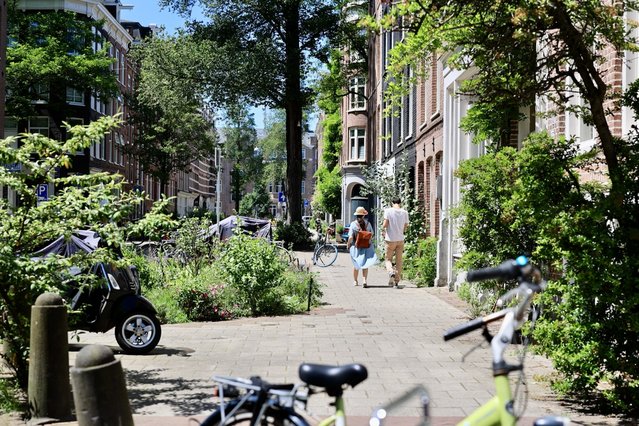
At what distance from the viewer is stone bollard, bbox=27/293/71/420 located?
630 centimetres

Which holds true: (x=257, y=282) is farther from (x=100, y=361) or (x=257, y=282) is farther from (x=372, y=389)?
(x=100, y=361)

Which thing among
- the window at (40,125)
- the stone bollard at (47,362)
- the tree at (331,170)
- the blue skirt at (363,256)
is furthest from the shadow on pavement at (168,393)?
the tree at (331,170)

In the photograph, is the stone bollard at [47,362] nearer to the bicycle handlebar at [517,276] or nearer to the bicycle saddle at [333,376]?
the bicycle saddle at [333,376]

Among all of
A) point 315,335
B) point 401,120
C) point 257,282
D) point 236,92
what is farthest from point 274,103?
point 315,335

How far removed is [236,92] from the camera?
3662cm

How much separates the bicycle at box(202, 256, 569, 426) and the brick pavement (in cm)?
180

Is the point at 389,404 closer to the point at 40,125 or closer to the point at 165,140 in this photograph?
the point at 40,125

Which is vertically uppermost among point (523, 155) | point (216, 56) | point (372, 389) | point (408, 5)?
point (216, 56)

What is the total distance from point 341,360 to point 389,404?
5.94 metres

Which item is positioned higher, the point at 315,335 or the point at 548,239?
the point at 548,239

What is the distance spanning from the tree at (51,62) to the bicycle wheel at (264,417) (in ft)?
131

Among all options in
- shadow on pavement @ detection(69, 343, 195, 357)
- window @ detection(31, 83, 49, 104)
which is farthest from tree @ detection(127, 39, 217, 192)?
shadow on pavement @ detection(69, 343, 195, 357)

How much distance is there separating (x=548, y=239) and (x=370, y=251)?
39.2 ft

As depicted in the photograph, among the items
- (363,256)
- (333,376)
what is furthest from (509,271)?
(363,256)
